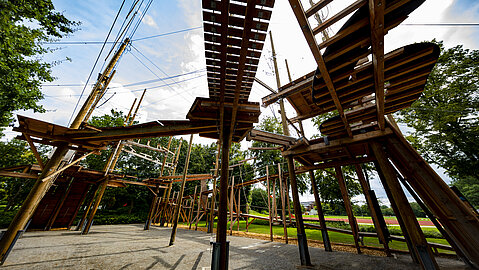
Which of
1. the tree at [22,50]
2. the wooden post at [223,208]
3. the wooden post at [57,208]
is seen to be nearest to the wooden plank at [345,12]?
the wooden post at [223,208]

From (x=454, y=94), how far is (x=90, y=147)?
21914 millimetres

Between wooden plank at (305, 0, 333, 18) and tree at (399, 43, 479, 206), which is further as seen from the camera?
tree at (399, 43, 479, 206)

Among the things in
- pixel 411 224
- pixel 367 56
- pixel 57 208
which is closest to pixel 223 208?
pixel 367 56

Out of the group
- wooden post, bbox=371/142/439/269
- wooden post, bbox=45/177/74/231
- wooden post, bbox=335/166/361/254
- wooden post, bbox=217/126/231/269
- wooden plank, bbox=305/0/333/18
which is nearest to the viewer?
wooden plank, bbox=305/0/333/18

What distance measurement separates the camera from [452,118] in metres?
10.6

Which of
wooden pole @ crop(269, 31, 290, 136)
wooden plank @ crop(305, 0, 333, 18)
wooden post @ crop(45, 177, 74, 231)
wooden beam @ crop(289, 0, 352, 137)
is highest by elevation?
wooden pole @ crop(269, 31, 290, 136)

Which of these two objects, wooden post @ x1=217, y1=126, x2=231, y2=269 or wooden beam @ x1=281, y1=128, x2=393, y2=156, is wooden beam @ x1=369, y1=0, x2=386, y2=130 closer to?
wooden beam @ x1=281, y1=128, x2=393, y2=156

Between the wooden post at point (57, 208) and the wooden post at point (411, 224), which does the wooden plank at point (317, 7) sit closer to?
the wooden post at point (411, 224)

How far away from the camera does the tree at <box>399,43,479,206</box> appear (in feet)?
34.9

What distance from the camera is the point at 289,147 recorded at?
Answer: 6672 millimetres

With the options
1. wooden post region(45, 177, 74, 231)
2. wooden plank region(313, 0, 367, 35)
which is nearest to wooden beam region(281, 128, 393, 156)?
wooden plank region(313, 0, 367, 35)

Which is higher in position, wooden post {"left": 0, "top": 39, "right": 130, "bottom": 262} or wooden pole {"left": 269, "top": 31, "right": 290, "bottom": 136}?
wooden pole {"left": 269, "top": 31, "right": 290, "bottom": 136}

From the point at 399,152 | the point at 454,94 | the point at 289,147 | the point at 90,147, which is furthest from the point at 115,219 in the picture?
the point at 454,94

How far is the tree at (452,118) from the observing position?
1062 centimetres
